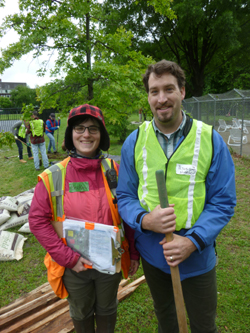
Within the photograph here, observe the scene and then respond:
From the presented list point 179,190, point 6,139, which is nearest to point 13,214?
point 6,139

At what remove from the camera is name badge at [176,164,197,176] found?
1.63 metres

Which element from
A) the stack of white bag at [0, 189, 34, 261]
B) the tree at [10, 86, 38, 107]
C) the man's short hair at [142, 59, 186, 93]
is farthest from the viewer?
the tree at [10, 86, 38, 107]

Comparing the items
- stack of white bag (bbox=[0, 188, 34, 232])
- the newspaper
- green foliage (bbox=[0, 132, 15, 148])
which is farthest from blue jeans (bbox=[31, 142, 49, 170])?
the newspaper

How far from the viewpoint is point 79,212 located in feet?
6.04

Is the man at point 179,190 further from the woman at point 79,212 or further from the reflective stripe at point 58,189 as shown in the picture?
the reflective stripe at point 58,189

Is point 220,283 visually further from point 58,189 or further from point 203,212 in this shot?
point 58,189

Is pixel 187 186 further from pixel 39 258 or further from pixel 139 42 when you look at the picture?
pixel 139 42

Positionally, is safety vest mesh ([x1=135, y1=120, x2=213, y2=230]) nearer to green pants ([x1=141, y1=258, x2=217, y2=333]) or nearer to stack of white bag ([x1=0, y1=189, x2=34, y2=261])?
green pants ([x1=141, y1=258, x2=217, y2=333])

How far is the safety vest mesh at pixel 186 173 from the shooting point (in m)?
1.63

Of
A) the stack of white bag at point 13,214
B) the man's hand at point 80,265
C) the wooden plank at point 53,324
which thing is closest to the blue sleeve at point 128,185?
the man's hand at point 80,265

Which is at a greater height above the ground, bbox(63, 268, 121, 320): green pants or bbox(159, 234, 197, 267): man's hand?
bbox(159, 234, 197, 267): man's hand

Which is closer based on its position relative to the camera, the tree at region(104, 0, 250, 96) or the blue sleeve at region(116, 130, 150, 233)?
the blue sleeve at region(116, 130, 150, 233)

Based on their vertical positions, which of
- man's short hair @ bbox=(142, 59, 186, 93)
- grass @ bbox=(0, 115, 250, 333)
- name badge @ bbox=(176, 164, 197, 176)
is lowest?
grass @ bbox=(0, 115, 250, 333)

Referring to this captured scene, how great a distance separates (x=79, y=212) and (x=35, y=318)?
1.68 metres
